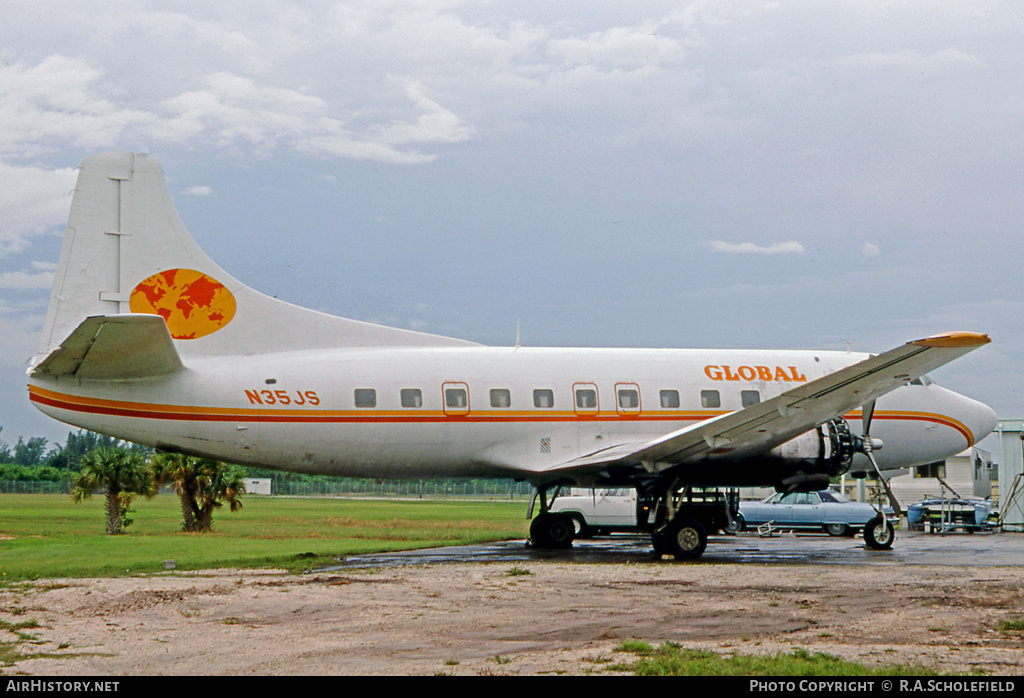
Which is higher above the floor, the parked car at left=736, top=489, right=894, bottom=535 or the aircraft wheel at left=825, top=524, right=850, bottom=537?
the parked car at left=736, top=489, right=894, bottom=535

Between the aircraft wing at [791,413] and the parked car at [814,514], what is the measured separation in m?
11.5

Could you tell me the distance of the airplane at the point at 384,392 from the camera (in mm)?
15273

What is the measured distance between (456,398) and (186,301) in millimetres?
5085

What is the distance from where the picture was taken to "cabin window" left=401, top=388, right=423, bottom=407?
16.9 metres

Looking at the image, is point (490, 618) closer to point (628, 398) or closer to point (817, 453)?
point (628, 398)

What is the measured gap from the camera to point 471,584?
→ 489 inches

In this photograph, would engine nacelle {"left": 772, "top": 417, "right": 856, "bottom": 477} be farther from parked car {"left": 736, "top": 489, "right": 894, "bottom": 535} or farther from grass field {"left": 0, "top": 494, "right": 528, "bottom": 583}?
parked car {"left": 736, "top": 489, "right": 894, "bottom": 535}

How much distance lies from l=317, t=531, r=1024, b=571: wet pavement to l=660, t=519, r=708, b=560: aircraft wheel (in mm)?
214

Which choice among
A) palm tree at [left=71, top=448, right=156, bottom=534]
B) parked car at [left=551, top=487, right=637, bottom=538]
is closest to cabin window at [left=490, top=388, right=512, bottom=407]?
parked car at [left=551, top=487, right=637, bottom=538]

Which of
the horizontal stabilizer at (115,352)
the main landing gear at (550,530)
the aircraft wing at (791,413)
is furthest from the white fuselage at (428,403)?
the main landing gear at (550,530)

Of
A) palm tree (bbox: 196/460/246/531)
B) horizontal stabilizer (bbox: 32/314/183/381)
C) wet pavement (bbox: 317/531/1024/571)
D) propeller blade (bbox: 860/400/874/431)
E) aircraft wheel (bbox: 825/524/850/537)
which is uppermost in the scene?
horizontal stabilizer (bbox: 32/314/183/381)

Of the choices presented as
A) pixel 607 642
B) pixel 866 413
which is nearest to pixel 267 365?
pixel 607 642

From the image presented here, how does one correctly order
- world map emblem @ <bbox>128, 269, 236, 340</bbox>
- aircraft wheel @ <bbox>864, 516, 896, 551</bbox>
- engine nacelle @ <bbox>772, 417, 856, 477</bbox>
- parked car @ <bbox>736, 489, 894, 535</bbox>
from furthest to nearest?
parked car @ <bbox>736, 489, 894, 535</bbox>
aircraft wheel @ <bbox>864, 516, 896, 551</bbox>
engine nacelle @ <bbox>772, 417, 856, 477</bbox>
world map emblem @ <bbox>128, 269, 236, 340</bbox>
